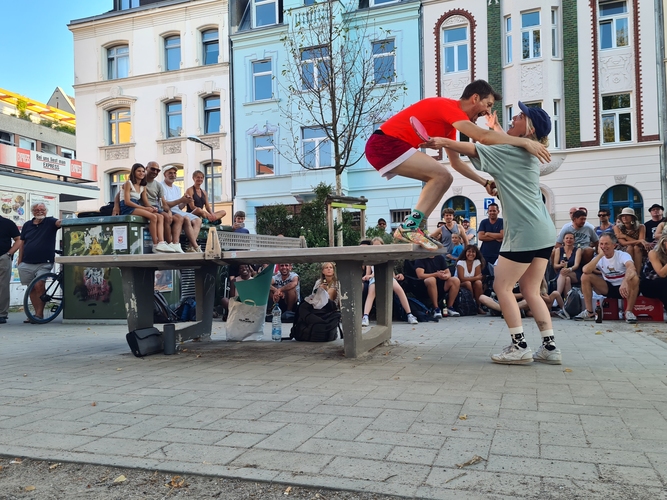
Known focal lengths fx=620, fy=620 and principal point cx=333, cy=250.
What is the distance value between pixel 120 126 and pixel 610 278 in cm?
2979

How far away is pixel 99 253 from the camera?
423 inches

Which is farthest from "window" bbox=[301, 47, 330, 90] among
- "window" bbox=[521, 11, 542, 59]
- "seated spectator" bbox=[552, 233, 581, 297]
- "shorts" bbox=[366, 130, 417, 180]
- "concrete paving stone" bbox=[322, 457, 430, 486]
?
"concrete paving stone" bbox=[322, 457, 430, 486]

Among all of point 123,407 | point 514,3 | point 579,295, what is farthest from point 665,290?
point 514,3

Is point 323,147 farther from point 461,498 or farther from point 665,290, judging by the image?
point 461,498

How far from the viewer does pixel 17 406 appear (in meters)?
4.12

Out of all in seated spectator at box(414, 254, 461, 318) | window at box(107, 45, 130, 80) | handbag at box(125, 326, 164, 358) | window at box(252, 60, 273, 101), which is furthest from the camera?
window at box(107, 45, 130, 80)

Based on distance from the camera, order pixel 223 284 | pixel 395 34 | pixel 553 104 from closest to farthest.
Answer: pixel 223 284
pixel 553 104
pixel 395 34

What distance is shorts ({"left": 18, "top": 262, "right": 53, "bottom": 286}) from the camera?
38.3 ft

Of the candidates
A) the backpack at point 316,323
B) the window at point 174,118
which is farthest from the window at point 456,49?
the backpack at point 316,323

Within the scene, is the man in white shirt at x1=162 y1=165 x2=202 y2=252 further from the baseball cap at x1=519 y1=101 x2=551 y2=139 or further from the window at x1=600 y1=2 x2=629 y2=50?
the window at x1=600 y1=2 x2=629 y2=50

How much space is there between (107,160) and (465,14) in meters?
19.9

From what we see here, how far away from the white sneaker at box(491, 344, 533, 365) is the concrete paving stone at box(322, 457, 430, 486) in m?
2.92

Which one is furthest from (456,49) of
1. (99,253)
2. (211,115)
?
(99,253)

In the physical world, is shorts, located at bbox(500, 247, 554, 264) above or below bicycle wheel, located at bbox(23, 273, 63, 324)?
above
